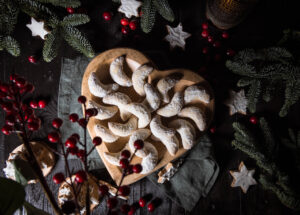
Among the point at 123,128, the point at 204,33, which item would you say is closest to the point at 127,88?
the point at 123,128

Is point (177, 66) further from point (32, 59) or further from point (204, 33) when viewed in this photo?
point (32, 59)

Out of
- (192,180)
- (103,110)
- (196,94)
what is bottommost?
(192,180)

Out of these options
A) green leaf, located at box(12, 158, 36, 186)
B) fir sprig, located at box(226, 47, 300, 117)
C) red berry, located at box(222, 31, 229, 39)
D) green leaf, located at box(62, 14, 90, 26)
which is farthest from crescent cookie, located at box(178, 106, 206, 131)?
green leaf, located at box(12, 158, 36, 186)

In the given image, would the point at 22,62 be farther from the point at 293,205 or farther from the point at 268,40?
the point at 293,205

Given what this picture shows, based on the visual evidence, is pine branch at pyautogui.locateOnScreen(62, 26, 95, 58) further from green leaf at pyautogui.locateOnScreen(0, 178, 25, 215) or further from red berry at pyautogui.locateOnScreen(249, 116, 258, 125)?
red berry at pyautogui.locateOnScreen(249, 116, 258, 125)

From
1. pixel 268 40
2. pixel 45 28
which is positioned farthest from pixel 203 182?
pixel 45 28

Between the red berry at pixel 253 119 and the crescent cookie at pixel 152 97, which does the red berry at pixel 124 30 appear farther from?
the red berry at pixel 253 119
